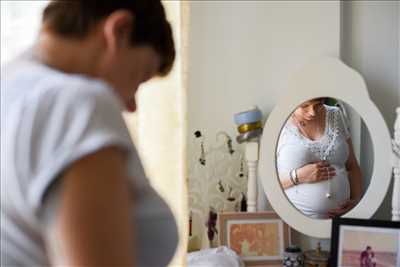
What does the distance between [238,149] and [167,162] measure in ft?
A: 1.36

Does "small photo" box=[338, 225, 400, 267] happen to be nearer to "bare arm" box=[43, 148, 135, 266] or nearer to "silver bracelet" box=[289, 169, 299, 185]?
"silver bracelet" box=[289, 169, 299, 185]

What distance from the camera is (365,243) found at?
60.3 inches

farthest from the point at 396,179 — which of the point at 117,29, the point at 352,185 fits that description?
the point at 117,29

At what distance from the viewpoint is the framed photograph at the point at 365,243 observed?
1506 mm

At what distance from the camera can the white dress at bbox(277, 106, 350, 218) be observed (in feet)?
5.40

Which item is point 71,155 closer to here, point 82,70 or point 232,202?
point 82,70

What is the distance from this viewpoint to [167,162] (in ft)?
4.83

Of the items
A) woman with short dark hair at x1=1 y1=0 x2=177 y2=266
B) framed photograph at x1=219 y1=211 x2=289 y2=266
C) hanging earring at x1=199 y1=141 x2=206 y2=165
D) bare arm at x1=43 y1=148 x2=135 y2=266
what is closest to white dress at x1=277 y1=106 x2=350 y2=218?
framed photograph at x1=219 y1=211 x2=289 y2=266

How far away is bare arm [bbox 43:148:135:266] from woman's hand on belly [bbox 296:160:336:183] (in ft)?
4.40

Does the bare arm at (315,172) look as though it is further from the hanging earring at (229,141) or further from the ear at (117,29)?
the ear at (117,29)

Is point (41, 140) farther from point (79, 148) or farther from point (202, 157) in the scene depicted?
point (202, 157)

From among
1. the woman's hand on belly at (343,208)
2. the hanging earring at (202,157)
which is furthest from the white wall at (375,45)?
the hanging earring at (202,157)

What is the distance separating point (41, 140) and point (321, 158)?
54.2 inches

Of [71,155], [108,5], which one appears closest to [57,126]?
[71,155]
